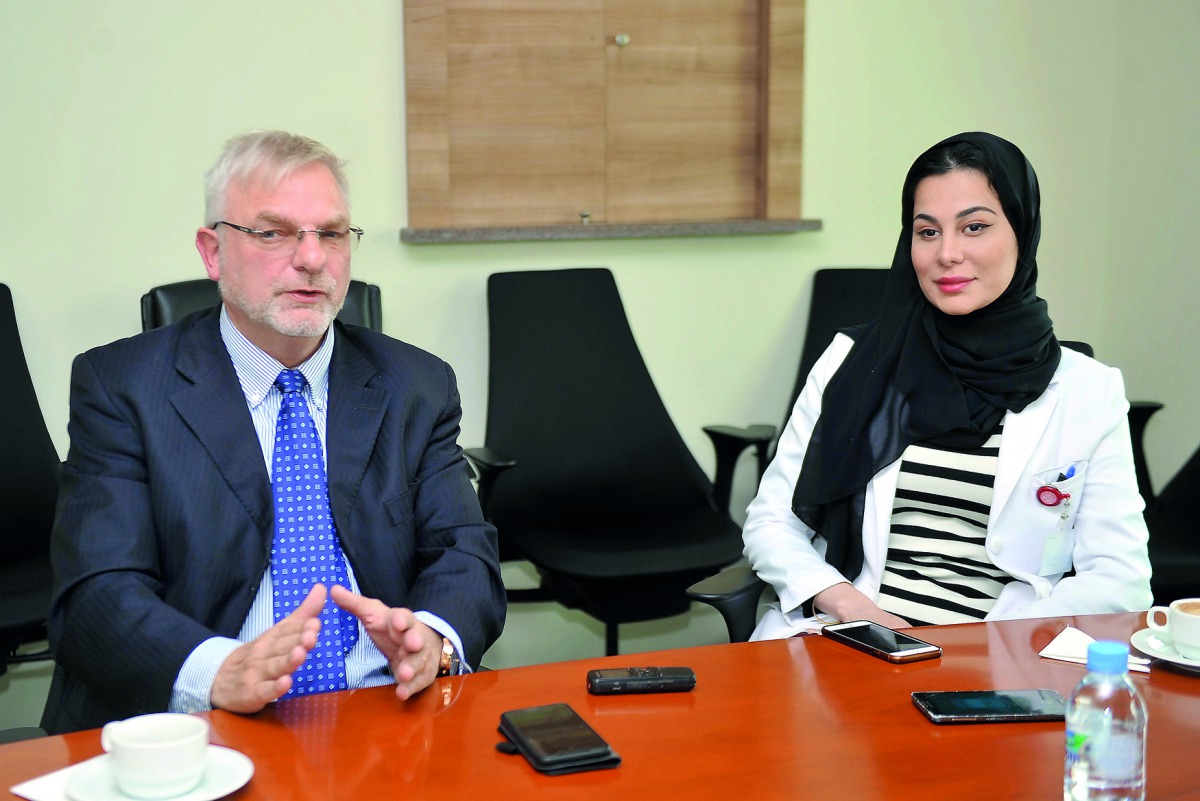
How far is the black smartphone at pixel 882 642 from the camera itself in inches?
62.4

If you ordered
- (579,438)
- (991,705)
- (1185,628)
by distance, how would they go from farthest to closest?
(579,438) → (1185,628) → (991,705)

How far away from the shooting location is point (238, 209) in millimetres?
1901

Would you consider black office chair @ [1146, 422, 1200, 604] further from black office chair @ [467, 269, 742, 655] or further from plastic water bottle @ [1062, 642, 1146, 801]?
plastic water bottle @ [1062, 642, 1146, 801]

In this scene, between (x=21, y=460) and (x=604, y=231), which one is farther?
(x=604, y=231)

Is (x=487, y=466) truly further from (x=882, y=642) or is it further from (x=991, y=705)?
(x=991, y=705)

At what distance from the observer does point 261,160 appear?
6.21 ft

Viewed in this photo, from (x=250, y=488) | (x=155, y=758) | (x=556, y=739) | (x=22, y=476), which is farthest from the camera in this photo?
(x=22, y=476)

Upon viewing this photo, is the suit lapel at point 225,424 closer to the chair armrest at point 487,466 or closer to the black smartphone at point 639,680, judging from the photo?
the black smartphone at point 639,680

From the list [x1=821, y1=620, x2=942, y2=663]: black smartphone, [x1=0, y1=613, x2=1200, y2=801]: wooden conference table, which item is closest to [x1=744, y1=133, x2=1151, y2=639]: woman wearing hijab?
[x1=821, y1=620, x2=942, y2=663]: black smartphone

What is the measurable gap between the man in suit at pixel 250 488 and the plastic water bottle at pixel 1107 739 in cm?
77

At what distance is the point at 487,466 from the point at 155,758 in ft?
6.10

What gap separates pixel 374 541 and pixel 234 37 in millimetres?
1842

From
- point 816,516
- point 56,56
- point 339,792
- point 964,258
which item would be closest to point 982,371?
point 964,258

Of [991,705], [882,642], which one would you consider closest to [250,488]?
[882,642]
